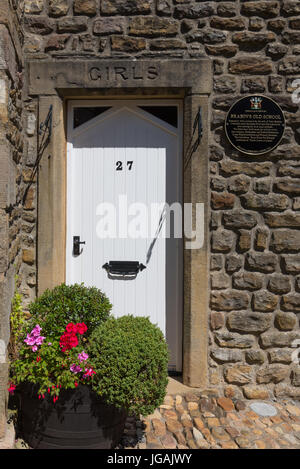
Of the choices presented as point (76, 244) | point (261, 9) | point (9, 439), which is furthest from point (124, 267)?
point (261, 9)

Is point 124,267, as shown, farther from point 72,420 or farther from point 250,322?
point 72,420

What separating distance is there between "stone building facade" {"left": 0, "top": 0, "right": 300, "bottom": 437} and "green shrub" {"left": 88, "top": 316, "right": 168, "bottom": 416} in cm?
89

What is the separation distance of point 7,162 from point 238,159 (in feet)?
6.74

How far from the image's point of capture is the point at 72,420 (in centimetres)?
247

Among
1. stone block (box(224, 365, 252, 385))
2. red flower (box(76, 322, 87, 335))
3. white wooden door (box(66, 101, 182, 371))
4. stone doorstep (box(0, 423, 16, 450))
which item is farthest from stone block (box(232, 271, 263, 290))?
stone doorstep (box(0, 423, 16, 450))

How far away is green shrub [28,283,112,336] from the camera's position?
8.92ft

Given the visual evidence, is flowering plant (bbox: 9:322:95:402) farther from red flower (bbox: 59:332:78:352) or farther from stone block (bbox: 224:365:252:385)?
stone block (bbox: 224:365:252:385)

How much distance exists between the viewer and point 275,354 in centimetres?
335

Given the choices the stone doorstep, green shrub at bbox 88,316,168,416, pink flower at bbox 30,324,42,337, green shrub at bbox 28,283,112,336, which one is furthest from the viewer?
green shrub at bbox 28,283,112,336

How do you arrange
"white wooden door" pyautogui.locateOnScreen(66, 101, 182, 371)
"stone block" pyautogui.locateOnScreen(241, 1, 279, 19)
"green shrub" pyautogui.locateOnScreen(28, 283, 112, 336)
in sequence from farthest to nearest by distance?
"white wooden door" pyautogui.locateOnScreen(66, 101, 182, 371), "stone block" pyautogui.locateOnScreen(241, 1, 279, 19), "green shrub" pyautogui.locateOnScreen(28, 283, 112, 336)

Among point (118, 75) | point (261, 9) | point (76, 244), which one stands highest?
point (261, 9)
